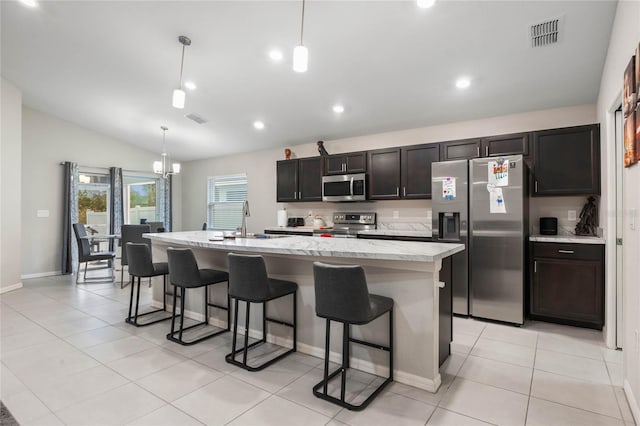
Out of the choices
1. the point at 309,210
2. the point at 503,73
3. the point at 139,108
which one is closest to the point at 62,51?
the point at 139,108

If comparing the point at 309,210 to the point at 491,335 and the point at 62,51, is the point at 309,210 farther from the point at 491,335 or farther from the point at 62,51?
the point at 62,51

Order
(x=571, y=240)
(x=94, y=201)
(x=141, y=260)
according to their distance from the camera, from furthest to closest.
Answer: (x=94, y=201)
(x=141, y=260)
(x=571, y=240)

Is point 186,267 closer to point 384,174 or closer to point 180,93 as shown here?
point 180,93

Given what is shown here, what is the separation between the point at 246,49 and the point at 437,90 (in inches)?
86.5

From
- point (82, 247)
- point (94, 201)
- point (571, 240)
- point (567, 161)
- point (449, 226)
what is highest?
point (567, 161)

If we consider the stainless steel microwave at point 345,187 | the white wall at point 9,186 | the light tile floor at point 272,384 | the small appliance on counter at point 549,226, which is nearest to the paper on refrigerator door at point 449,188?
the small appliance on counter at point 549,226

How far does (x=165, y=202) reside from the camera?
789cm

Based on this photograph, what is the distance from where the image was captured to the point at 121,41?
369cm

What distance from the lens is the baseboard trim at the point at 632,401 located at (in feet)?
5.83

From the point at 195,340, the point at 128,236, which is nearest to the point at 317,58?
the point at 195,340

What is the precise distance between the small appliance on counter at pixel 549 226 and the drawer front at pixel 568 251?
44 centimetres

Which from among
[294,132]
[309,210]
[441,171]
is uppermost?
[294,132]

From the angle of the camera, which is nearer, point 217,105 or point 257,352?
point 257,352

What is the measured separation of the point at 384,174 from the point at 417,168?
1.62 feet
